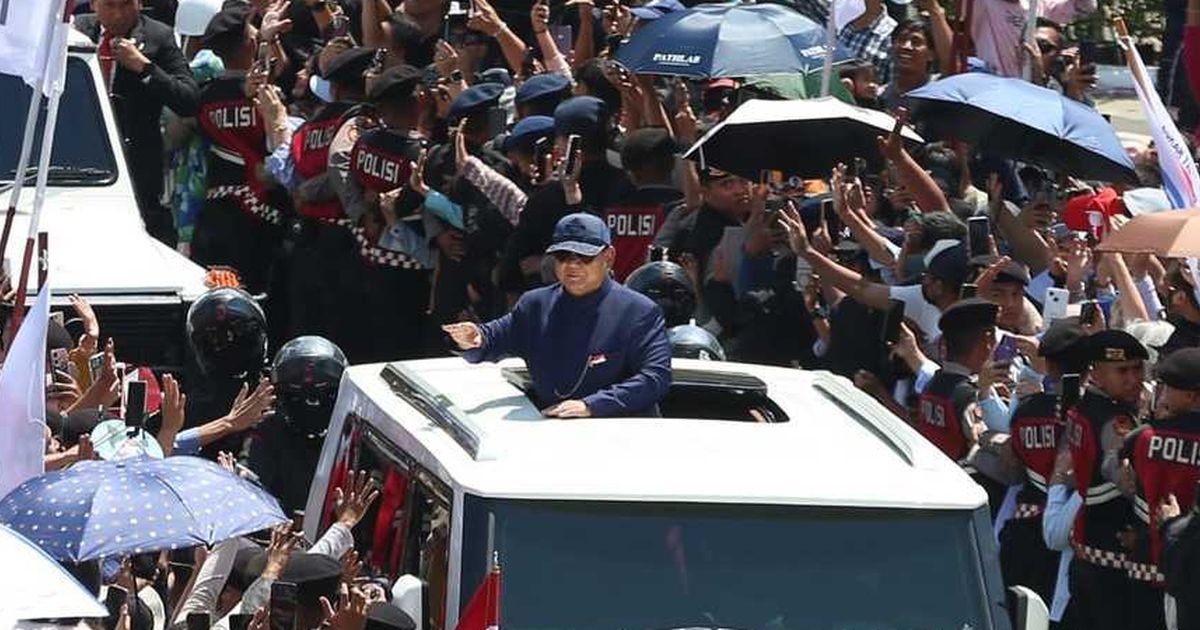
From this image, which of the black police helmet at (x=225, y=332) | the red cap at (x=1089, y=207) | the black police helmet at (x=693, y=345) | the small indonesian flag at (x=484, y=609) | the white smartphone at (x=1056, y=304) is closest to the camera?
the small indonesian flag at (x=484, y=609)

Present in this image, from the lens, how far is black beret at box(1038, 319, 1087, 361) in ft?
33.2

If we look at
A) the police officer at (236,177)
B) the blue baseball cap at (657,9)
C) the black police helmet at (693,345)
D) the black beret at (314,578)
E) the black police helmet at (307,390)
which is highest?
the black beret at (314,578)

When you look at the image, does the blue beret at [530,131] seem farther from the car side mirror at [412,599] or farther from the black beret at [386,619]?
the black beret at [386,619]

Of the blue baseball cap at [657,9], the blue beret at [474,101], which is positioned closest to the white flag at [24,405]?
the blue beret at [474,101]

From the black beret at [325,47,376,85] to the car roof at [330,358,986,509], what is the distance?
20.6 ft

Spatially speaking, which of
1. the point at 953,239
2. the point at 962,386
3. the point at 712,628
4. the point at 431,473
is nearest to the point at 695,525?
the point at 712,628

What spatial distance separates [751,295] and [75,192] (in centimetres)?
369

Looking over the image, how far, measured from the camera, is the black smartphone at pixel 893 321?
1138cm

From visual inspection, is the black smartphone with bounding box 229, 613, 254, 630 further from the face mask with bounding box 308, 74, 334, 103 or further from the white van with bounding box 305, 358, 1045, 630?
the face mask with bounding box 308, 74, 334, 103

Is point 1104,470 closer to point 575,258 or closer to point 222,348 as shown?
point 575,258

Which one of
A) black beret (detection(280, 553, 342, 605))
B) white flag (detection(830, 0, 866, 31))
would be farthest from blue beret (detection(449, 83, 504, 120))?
black beret (detection(280, 553, 342, 605))

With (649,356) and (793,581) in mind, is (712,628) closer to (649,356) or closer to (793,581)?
(793,581)

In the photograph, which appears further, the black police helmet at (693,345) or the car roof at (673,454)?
the black police helmet at (693,345)

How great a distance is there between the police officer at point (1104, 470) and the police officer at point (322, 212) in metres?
5.45
